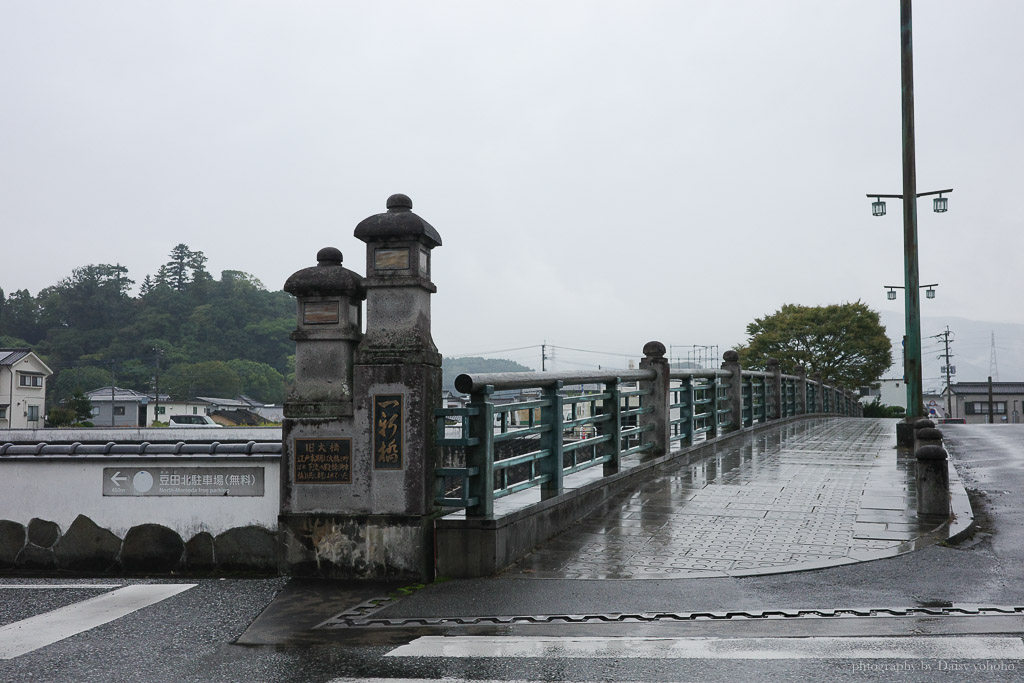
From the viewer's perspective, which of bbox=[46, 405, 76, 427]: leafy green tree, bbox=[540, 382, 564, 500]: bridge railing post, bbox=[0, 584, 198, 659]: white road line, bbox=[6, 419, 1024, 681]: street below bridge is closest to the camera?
bbox=[6, 419, 1024, 681]: street below bridge

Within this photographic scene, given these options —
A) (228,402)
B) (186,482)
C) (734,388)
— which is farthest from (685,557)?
(228,402)

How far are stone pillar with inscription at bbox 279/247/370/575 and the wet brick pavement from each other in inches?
60.3

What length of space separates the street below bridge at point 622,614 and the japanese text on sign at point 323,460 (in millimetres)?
826

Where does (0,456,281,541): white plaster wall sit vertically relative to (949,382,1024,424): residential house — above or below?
above

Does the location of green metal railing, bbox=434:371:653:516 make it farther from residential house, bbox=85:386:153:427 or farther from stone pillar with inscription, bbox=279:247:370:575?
residential house, bbox=85:386:153:427

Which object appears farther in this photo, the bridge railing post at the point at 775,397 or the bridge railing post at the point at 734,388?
the bridge railing post at the point at 775,397

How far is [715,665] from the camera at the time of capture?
4215 mm

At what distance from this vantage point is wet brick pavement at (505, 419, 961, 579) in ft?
21.8

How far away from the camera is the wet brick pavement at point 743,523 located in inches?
262

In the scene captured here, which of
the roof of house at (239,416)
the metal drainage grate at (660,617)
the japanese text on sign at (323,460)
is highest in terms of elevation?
the japanese text on sign at (323,460)

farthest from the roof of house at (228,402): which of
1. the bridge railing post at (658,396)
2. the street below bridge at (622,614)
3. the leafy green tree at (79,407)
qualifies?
the street below bridge at (622,614)

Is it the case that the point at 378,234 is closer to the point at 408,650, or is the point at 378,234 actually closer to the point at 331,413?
the point at 331,413

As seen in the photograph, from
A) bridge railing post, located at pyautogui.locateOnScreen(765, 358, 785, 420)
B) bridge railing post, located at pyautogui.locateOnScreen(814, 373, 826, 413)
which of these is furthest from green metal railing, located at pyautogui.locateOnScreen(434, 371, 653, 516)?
bridge railing post, located at pyautogui.locateOnScreen(814, 373, 826, 413)

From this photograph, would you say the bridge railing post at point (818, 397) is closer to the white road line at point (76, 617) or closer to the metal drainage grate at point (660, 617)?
the metal drainage grate at point (660, 617)
